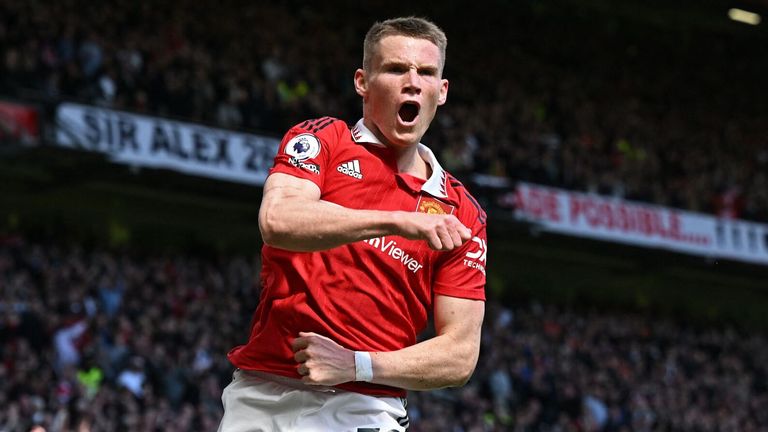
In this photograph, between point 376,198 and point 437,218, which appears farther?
point 376,198

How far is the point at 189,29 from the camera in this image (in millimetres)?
24297

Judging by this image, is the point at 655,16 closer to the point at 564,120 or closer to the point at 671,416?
the point at 564,120

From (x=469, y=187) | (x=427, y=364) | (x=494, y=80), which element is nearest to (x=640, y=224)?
(x=494, y=80)

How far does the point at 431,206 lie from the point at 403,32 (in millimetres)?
606

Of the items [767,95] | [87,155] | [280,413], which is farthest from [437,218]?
[767,95]

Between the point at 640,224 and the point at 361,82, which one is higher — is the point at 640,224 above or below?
above

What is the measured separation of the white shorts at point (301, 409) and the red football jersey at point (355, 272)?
0.04 meters

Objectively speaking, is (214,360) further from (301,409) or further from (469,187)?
(301,409)

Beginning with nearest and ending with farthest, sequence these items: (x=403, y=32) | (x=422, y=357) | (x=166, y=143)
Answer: (x=422, y=357) → (x=403, y=32) → (x=166, y=143)

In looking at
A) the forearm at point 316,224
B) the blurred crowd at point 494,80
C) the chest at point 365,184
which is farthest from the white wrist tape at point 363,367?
the blurred crowd at point 494,80

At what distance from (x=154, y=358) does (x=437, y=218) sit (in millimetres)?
13812

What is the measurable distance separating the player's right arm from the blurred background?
10.7 m

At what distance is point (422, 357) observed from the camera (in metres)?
4.15

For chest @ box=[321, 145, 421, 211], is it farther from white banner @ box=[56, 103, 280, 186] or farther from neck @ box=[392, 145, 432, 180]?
white banner @ box=[56, 103, 280, 186]
